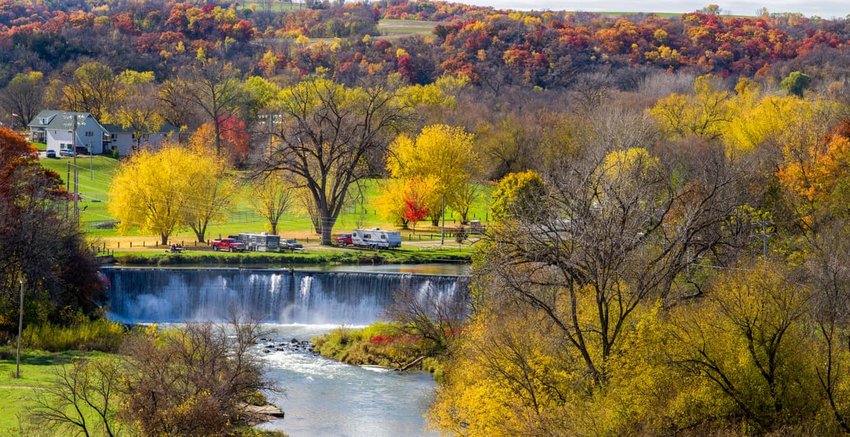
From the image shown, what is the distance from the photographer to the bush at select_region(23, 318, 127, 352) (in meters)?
45.7

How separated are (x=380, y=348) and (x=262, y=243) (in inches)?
748

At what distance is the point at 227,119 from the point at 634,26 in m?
77.6

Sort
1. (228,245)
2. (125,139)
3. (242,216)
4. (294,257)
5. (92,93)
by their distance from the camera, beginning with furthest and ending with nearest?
(92,93), (125,139), (242,216), (228,245), (294,257)

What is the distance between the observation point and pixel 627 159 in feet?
210

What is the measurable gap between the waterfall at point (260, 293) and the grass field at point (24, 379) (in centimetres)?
1151

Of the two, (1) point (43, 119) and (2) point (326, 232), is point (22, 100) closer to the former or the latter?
(1) point (43, 119)

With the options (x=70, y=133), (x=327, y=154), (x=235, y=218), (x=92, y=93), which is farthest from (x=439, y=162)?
(x=92, y=93)

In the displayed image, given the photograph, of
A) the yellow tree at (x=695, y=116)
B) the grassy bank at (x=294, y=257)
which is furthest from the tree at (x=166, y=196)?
the yellow tree at (x=695, y=116)

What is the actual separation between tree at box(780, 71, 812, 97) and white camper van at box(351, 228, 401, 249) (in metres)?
65.2

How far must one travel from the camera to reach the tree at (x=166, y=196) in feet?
228

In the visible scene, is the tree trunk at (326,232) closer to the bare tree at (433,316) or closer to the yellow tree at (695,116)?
the bare tree at (433,316)

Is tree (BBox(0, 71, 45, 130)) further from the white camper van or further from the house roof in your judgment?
the white camper van

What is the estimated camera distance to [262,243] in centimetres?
6556

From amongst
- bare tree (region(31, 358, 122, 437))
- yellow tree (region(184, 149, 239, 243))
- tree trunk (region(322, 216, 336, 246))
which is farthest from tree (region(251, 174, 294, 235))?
bare tree (region(31, 358, 122, 437))
